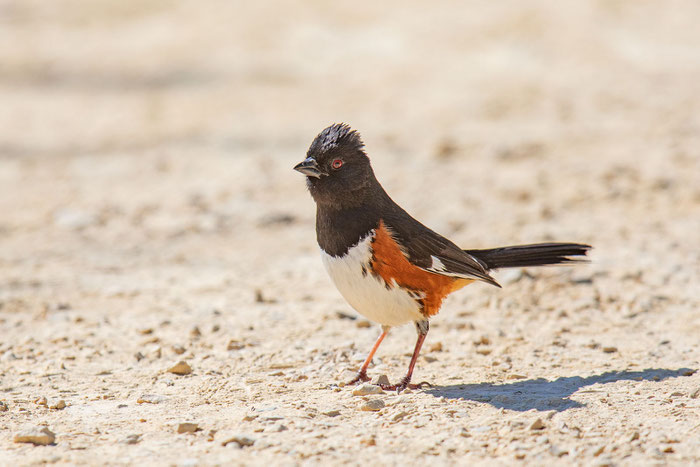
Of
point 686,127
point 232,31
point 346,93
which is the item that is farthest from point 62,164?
point 686,127

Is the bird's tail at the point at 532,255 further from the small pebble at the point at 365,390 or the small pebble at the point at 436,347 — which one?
the small pebble at the point at 365,390

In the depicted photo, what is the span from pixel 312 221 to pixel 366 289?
317cm

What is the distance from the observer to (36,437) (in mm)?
3768

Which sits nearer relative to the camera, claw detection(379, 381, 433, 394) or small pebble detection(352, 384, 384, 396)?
small pebble detection(352, 384, 384, 396)

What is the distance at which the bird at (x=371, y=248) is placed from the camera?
4492 mm

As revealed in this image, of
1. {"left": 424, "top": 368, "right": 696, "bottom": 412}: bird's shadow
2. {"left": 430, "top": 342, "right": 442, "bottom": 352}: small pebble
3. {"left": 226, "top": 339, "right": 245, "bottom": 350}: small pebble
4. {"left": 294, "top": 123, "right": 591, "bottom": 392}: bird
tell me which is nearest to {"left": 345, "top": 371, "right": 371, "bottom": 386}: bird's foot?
{"left": 294, "top": 123, "right": 591, "bottom": 392}: bird

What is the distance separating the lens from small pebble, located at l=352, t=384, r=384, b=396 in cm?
437

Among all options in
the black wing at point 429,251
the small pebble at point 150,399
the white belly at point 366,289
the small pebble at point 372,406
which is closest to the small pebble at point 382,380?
the white belly at point 366,289

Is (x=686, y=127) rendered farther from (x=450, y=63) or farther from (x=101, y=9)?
(x=101, y=9)

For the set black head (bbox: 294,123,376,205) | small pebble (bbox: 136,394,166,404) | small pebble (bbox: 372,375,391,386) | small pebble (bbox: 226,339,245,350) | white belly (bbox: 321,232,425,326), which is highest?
black head (bbox: 294,123,376,205)

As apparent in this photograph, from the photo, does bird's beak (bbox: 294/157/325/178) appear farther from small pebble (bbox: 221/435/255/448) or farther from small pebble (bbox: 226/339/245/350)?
small pebble (bbox: 221/435/255/448)

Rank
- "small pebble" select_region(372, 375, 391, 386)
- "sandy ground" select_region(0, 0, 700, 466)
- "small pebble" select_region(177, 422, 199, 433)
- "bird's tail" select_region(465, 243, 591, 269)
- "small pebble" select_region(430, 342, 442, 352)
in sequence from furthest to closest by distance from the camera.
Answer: "small pebble" select_region(430, 342, 442, 352) < "bird's tail" select_region(465, 243, 591, 269) < "small pebble" select_region(372, 375, 391, 386) < "sandy ground" select_region(0, 0, 700, 466) < "small pebble" select_region(177, 422, 199, 433)

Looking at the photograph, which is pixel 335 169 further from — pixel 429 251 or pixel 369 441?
pixel 369 441

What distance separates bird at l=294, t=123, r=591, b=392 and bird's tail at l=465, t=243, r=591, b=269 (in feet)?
1.25
